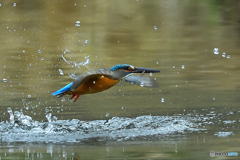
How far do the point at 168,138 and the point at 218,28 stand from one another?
755 centimetres

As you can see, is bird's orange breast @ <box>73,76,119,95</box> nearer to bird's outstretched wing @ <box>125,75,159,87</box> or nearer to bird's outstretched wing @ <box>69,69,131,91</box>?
bird's outstretched wing @ <box>69,69,131,91</box>

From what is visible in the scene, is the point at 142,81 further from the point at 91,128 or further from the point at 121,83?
the point at 121,83

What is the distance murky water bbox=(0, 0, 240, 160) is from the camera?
16.6ft

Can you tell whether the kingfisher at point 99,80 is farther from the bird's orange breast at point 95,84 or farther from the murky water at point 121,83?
the murky water at point 121,83

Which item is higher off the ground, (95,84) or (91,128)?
(95,84)

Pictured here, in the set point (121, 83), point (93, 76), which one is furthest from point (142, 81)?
point (121, 83)

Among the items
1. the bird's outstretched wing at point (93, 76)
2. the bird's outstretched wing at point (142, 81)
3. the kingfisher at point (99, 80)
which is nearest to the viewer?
the bird's outstretched wing at point (93, 76)

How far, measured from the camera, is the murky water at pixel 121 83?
506 centimetres

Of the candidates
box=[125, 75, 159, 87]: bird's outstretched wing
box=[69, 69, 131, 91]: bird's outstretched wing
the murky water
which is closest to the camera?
the murky water

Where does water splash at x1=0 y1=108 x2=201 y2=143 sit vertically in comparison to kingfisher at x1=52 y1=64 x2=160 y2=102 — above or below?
below

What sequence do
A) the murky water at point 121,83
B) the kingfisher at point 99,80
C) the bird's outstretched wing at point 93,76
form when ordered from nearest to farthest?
the murky water at point 121,83, the bird's outstretched wing at point 93,76, the kingfisher at point 99,80

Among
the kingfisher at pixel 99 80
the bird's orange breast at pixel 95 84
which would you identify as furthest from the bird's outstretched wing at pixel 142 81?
the bird's orange breast at pixel 95 84

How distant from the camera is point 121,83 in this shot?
7.69m

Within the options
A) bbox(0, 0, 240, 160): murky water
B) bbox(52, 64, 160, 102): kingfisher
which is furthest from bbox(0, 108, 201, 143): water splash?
bbox(52, 64, 160, 102): kingfisher
